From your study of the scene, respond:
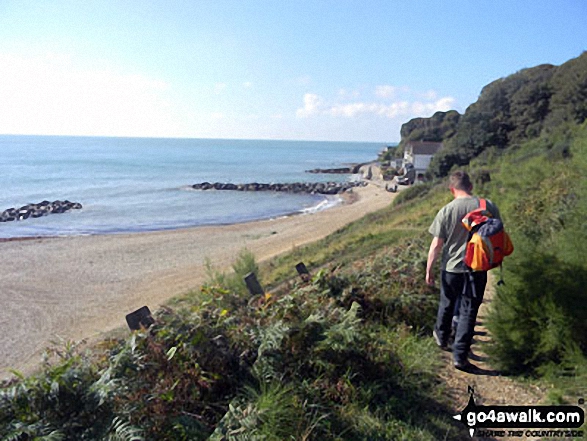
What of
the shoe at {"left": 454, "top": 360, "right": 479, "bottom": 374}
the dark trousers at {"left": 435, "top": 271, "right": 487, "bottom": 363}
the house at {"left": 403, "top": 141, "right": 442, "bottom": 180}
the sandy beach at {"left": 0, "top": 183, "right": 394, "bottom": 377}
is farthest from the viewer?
the house at {"left": 403, "top": 141, "right": 442, "bottom": 180}

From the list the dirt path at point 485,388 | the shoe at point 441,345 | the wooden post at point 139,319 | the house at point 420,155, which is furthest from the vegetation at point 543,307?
the house at point 420,155

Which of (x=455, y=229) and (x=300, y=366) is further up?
(x=455, y=229)

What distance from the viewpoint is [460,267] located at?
424cm

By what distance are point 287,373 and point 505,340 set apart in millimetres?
2154

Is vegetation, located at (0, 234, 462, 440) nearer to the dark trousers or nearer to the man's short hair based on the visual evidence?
the dark trousers

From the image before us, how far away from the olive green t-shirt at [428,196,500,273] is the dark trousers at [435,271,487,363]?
0.41 feet

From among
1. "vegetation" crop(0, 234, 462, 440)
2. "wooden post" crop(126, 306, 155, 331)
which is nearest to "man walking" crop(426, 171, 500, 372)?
"vegetation" crop(0, 234, 462, 440)

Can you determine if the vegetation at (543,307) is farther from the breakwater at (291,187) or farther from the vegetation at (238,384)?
the breakwater at (291,187)

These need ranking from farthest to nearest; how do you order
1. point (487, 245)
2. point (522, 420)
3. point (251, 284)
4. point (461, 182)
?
point (251, 284)
point (461, 182)
point (487, 245)
point (522, 420)

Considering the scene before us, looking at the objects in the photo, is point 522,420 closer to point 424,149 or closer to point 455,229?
point 455,229

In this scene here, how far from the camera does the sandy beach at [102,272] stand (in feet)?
40.9

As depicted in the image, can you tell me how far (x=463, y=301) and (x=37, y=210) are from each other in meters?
42.2

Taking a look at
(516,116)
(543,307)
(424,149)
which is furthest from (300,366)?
(424,149)

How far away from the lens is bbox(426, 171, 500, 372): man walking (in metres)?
4.18
